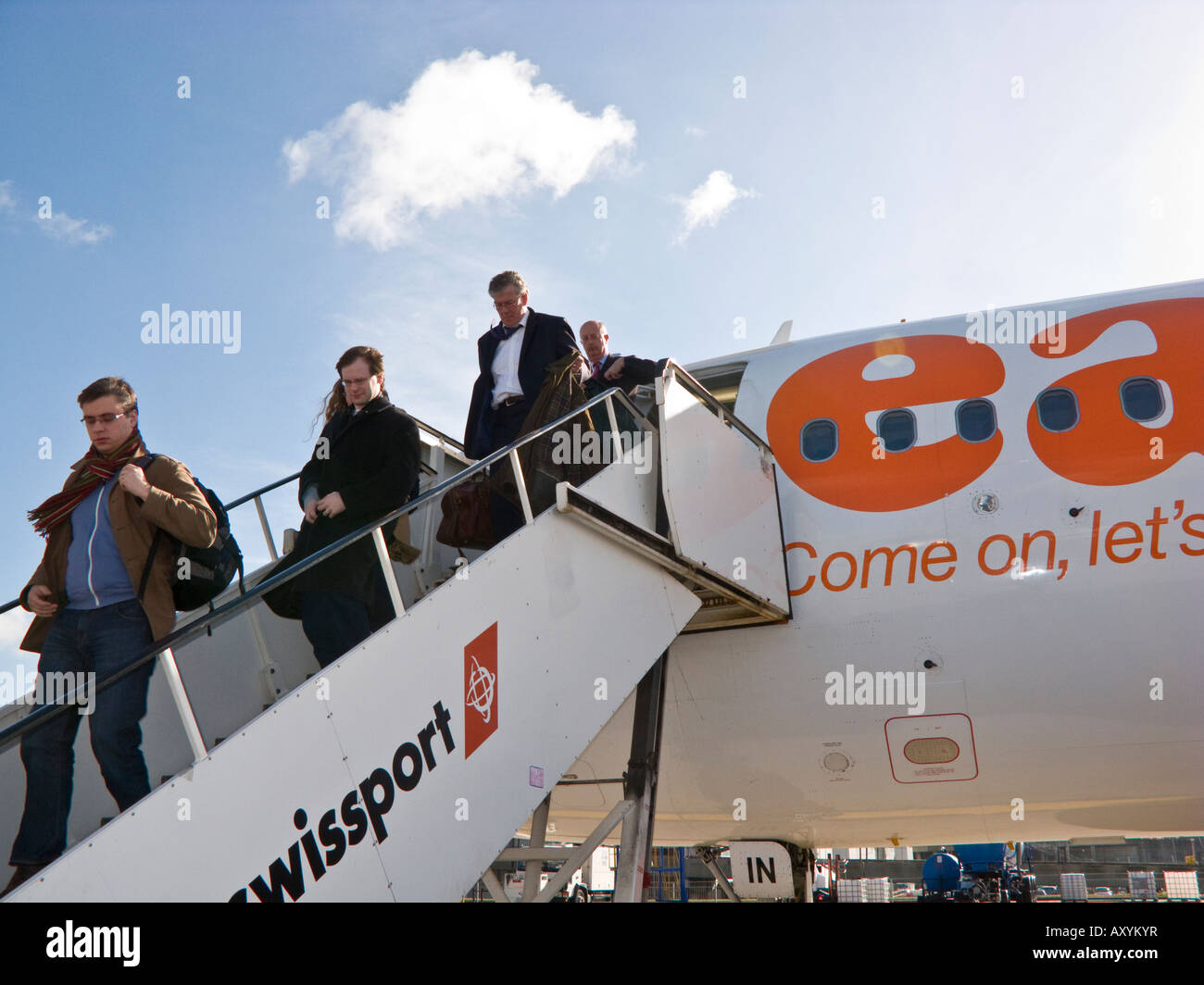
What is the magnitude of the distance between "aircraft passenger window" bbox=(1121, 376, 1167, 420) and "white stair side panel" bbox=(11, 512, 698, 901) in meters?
3.74

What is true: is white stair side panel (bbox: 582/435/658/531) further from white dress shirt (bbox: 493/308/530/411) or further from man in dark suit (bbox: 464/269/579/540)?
white dress shirt (bbox: 493/308/530/411)

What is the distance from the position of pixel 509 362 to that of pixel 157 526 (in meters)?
3.11

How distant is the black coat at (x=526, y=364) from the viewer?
685 cm

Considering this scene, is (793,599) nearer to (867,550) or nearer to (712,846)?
(867,550)

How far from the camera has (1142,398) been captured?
728 cm

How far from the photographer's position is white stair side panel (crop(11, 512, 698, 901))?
3.56m

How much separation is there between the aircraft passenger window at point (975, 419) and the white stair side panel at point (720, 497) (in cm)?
145

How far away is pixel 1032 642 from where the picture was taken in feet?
23.1

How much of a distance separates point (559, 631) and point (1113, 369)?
4.71m

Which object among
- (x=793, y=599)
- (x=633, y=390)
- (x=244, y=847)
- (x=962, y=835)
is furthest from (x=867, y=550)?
(x=244, y=847)

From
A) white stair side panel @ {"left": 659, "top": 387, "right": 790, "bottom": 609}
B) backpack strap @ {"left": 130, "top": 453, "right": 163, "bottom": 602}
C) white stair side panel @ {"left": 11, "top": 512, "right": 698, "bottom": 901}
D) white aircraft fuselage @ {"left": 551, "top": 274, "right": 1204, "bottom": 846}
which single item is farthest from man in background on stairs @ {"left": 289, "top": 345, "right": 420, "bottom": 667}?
white aircraft fuselage @ {"left": 551, "top": 274, "right": 1204, "bottom": 846}
